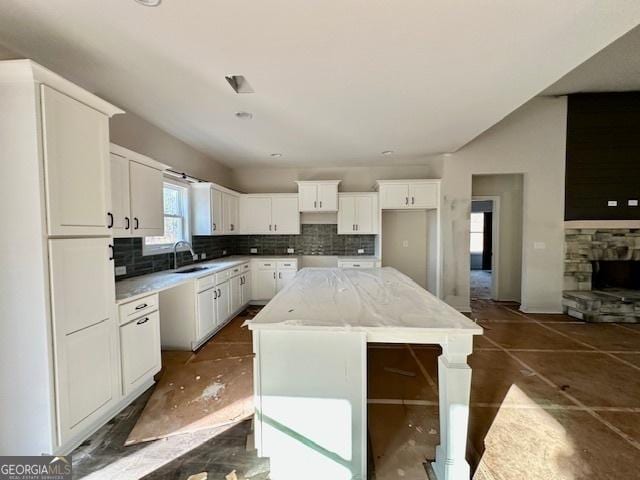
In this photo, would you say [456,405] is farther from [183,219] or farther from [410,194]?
[183,219]

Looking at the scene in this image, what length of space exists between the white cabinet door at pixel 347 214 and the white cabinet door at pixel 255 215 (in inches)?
52.7

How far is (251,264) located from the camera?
16.2ft

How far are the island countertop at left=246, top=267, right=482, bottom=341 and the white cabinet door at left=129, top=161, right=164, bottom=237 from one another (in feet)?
5.00

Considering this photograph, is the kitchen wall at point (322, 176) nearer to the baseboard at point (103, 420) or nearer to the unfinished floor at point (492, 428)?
the unfinished floor at point (492, 428)

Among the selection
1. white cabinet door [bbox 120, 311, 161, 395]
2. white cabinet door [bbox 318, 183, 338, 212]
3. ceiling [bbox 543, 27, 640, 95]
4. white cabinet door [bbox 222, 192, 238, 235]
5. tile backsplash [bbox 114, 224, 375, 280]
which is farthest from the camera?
tile backsplash [bbox 114, 224, 375, 280]

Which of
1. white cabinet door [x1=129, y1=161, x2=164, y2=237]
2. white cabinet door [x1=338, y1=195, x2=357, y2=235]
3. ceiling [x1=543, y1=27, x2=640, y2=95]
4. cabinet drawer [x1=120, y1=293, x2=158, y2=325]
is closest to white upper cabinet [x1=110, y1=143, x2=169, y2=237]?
white cabinet door [x1=129, y1=161, x2=164, y2=237]

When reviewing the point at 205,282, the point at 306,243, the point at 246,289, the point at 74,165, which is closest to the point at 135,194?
the point at 74,165

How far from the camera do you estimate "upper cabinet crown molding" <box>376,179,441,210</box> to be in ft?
15.3

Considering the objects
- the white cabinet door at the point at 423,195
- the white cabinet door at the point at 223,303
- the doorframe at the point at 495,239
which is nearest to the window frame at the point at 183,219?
the white cabinet door at the point at 223,303

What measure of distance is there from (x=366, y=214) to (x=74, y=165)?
163 inches

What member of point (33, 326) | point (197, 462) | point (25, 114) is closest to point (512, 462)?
point (197, 462)

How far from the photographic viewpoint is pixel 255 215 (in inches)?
207

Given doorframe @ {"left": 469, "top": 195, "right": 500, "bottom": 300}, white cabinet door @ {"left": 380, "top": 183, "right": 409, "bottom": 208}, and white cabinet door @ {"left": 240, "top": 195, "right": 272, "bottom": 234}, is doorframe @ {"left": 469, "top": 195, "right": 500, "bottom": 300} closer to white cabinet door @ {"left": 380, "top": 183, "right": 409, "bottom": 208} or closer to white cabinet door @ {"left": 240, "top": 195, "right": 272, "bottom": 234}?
white cabinet door @ {"left": 380, "top": 183, "right": 409, "bottom": 208}

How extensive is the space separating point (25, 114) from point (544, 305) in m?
6.35
